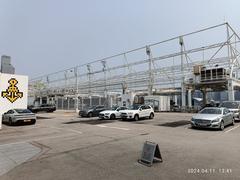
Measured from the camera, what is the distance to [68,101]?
168 feet

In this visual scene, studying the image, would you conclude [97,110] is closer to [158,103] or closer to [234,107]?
[158,103]

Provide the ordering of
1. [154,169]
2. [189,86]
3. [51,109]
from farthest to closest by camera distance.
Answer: [51,109] → [189,86] → [154,169]

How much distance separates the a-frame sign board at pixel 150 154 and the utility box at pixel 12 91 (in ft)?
60.6

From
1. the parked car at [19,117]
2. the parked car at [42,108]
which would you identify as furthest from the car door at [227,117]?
the parked car at [42,108]

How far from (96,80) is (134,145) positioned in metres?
46.5

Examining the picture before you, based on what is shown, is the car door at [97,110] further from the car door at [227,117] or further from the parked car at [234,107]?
the car door at [227,117]

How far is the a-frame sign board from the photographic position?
20.1 feet

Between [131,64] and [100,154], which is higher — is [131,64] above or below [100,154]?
above

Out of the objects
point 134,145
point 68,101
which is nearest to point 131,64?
point 68,101

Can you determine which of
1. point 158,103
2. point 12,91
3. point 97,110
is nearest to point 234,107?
point 97,110

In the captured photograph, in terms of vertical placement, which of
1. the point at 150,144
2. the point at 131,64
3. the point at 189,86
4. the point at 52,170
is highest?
the point at 131,64

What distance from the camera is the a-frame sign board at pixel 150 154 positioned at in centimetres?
614

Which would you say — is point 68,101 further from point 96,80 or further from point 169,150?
point 169,150

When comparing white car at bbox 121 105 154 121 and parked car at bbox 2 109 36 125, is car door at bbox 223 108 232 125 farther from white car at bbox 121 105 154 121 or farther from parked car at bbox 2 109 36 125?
parked car at bbox 2 109 36 125
